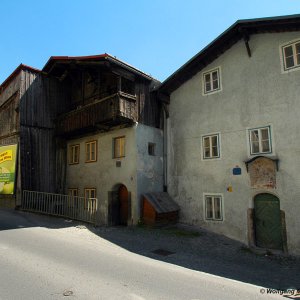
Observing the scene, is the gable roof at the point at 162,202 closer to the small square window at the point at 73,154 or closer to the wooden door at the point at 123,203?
the wooden door at the point at 123,203

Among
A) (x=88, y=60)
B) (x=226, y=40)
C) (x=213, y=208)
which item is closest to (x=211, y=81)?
(x=226, y=40)

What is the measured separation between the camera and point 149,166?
1557 centimetres

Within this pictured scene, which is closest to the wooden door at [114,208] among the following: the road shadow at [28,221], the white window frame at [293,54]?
the road shadow at [28,221]

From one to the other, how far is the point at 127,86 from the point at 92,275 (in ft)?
37.2

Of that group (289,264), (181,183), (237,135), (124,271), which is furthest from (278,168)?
(124,271)

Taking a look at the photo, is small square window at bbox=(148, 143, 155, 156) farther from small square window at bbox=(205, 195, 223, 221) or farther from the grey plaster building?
small square window at bbox=(205, 195, 223, 221)

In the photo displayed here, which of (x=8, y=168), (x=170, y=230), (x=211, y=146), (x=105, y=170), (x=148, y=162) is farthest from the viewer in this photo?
(x=8, y=168)

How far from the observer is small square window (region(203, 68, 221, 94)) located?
561 inches

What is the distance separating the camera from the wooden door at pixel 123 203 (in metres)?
16.2

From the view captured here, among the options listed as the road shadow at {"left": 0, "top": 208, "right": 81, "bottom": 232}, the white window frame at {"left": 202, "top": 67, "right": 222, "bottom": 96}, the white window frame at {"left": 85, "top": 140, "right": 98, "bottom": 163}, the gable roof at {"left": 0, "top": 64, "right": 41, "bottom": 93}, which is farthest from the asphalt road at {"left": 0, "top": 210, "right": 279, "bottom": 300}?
the gable roof at {"left": 0, "top": 64, "right": 41, "bottom": 93}

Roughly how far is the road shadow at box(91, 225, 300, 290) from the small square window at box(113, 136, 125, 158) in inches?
165

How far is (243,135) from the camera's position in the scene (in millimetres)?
12883

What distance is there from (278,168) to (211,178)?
3247 millimetres

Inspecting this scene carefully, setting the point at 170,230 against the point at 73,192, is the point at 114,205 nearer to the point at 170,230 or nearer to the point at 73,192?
the point at 170,230
